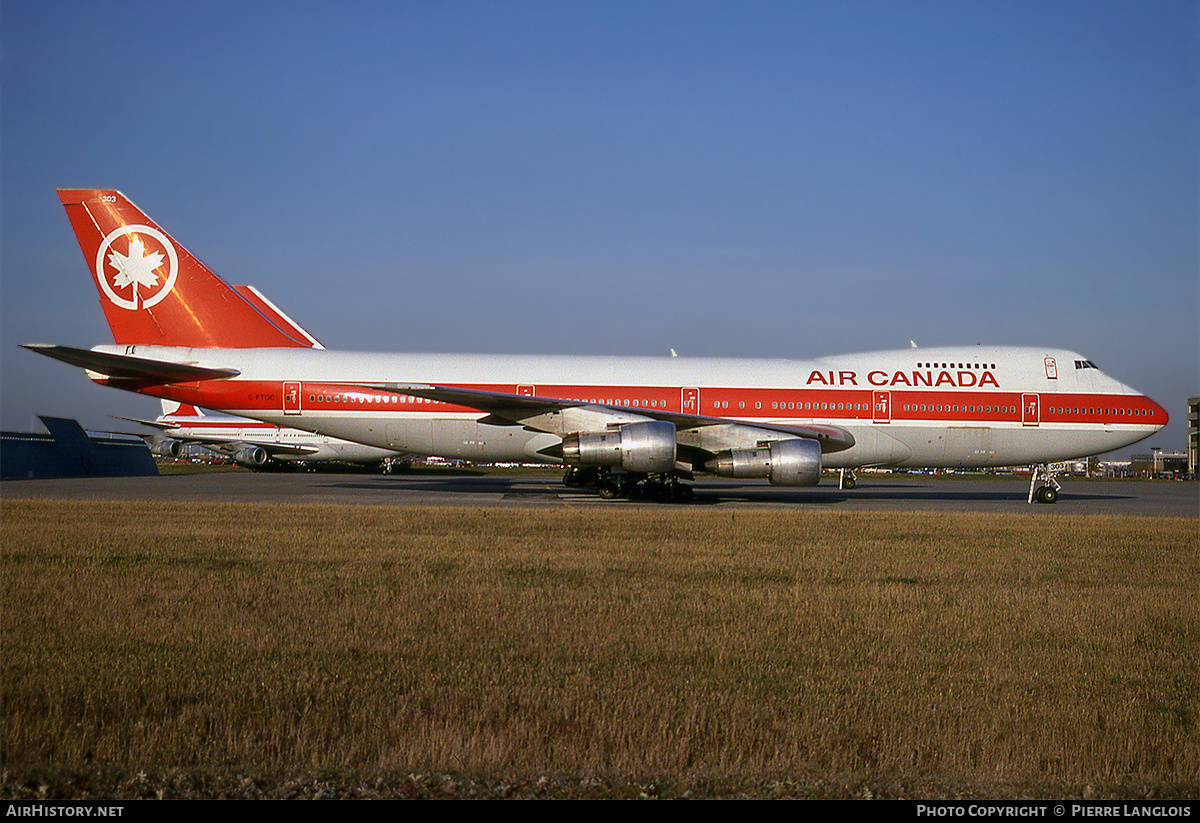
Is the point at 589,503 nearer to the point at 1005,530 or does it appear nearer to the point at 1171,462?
the point at 1005,530

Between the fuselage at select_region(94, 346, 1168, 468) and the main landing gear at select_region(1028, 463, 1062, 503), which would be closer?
the fuselage at select_region(94, 346, 1168, 468)

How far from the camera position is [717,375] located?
2292 centimetres

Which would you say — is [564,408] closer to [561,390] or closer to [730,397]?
[561,390]

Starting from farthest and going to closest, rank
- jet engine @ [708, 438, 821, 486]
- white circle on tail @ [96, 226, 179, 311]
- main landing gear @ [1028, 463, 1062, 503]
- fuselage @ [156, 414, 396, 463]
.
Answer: fuselage @ [156, 414, 396, 463] → main landing gear @ [1028, 463, 1062, 503] → white circle on tail @ [96, 226, 179, 311] → jet engine @ [708, 438, 821, 486]

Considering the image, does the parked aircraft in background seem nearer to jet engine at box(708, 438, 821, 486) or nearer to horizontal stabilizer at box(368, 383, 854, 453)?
horizontal stabilizer at box(368, 383, 854, 453)

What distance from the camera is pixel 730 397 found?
22609 millimetres

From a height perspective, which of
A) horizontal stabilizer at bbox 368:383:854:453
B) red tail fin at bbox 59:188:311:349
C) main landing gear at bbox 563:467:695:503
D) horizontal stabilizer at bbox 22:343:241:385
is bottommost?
main landing gear at bbox 563:467:695:503

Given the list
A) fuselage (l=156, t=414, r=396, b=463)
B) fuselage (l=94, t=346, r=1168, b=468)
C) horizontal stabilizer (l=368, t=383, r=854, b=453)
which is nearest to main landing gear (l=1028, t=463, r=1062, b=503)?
fuselage (l=94, t=346, r=1168, b=468)

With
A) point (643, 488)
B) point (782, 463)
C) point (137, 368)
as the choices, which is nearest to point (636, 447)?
point (643, 488)

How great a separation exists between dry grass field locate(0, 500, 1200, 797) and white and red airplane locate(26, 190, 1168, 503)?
12.0m

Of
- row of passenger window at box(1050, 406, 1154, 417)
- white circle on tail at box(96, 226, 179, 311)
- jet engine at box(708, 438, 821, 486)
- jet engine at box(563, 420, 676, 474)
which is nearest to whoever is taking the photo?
jet engine at box(563, 420, 676, 474)

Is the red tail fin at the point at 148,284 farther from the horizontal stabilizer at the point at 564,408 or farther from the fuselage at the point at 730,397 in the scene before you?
the horizontal stabilizer at the point at 564,408

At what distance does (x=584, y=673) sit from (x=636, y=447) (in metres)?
13.9

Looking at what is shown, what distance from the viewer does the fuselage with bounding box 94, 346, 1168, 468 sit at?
883 inches
